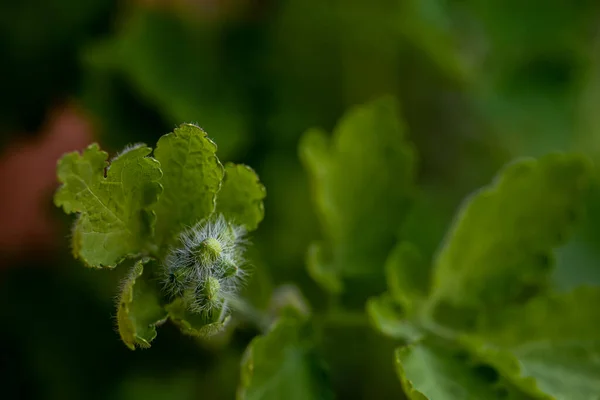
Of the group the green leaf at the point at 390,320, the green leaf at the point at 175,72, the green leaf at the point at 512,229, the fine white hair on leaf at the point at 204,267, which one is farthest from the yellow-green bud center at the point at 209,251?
the green leaf at the point at 175,72

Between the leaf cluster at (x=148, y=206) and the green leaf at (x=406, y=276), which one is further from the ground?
the green leaf at (x=406, y=276)

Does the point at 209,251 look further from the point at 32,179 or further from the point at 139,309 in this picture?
the point at 32,179

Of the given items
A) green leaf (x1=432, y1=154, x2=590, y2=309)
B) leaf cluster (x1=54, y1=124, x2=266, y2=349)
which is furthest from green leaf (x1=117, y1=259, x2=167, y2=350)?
green leaf (x1=432, y1=154, x2=590, y2=309)

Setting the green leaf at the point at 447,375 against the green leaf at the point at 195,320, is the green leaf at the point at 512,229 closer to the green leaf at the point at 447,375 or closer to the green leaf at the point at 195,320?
the green leaf at the point at 447,375

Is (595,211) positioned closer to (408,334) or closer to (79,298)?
(408,334)

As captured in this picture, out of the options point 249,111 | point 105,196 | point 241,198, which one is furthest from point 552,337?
point 249,111

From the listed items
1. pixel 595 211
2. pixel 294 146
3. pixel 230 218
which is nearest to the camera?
pixel 230 218

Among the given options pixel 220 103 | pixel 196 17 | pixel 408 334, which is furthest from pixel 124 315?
pixel 196 17
